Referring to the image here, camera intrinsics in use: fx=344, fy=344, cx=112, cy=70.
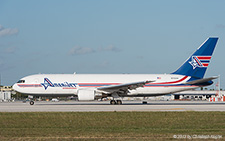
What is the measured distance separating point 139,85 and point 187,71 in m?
7.05

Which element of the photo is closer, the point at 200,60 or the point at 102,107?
the point at 102,107

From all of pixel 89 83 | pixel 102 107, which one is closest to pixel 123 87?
pixel 89 83

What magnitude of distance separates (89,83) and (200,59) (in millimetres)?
14462

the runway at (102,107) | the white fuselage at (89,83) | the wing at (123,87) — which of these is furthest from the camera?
the white fuselage at (89,83)

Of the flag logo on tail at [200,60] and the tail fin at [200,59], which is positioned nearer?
the tail fin at [200,59]

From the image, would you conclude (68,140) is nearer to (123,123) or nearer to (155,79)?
(123,123)

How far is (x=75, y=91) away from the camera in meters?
41.4

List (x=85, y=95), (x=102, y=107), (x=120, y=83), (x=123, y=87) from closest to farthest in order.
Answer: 1. (x=102, y=107)
2. (x=85, y=95)
3. (x=123, y=87)
4. (x=120, y=83)

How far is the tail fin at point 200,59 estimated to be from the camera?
43.5 m

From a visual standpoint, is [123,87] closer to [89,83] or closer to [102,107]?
[89,83]

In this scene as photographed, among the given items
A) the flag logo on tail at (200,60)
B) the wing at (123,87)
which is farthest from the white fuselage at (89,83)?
the flag logo on tail at (200,60)

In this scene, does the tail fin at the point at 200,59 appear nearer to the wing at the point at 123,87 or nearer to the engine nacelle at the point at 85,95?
the wing at the point at 123,87

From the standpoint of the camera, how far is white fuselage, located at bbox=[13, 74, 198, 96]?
135ft

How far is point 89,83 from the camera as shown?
1645 inches
